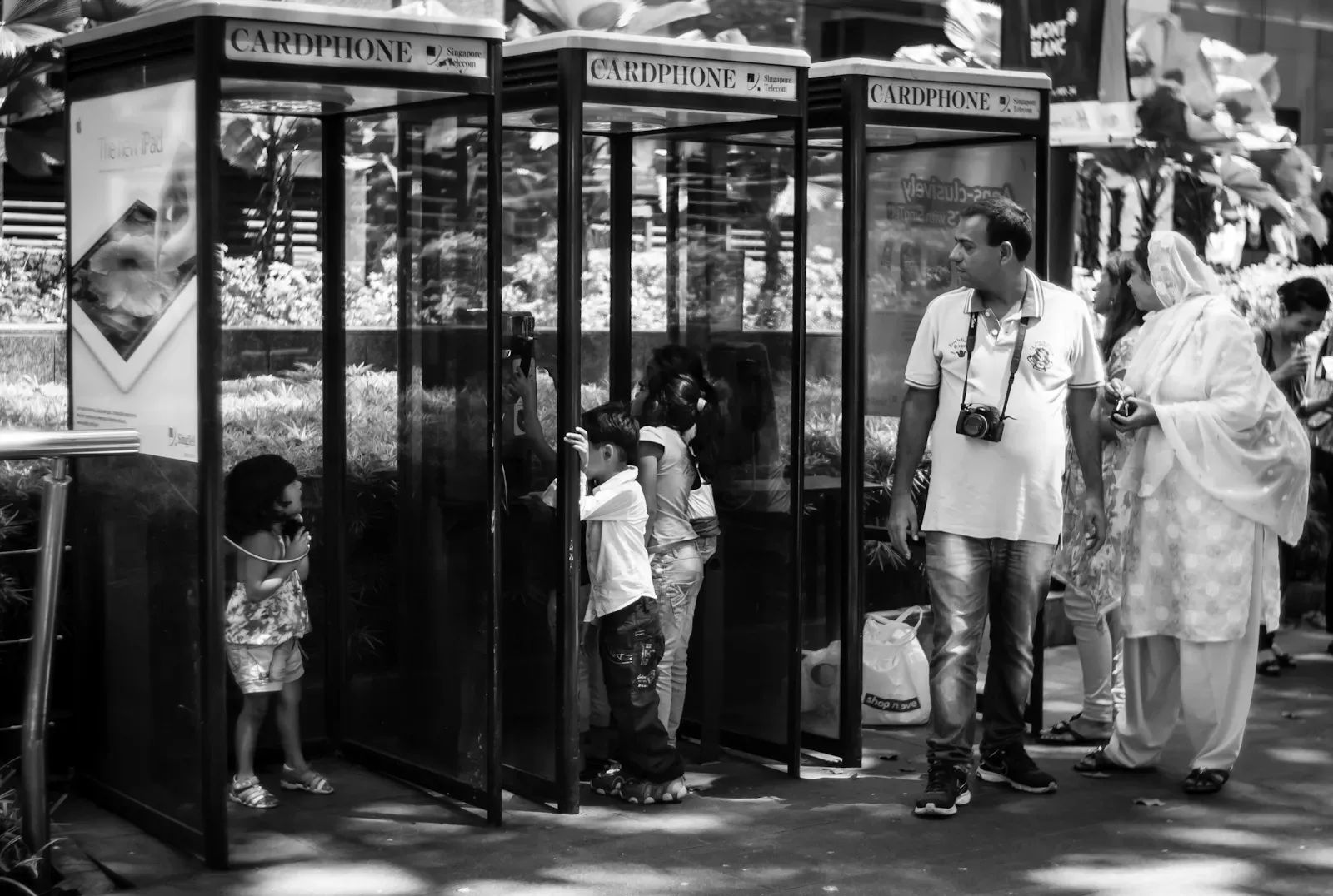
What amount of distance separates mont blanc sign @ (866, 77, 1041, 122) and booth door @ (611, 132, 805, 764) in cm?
47

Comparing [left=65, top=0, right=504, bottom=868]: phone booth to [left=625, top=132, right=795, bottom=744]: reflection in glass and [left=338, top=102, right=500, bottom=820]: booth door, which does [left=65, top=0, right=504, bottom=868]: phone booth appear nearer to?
[left=338, top=102, right=500, bottom=820]: booth door

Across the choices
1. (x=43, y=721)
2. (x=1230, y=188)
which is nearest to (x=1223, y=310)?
(x=43, y=721)

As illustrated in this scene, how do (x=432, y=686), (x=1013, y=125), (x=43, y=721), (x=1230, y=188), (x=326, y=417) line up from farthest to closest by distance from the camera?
(x=1230, y=188) → (x=1013, y=125) → (x=326, y=417) → (x=432, y=686) → (x=43, y=721)

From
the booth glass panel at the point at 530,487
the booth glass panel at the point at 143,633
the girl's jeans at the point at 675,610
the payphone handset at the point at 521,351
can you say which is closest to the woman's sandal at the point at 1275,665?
the girl's jeans at the point at 675,610

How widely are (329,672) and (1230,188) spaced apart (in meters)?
8.42

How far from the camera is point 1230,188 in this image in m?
12.3

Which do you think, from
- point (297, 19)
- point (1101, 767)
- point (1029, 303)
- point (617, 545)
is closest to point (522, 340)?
point (617, 545)

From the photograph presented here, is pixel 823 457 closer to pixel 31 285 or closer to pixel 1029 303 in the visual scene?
pixel 1029 303

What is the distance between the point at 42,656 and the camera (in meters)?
4.36

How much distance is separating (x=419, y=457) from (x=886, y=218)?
2309 millimetres

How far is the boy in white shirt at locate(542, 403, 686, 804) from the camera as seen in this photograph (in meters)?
5.61

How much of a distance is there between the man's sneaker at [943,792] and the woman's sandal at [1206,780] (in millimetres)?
830

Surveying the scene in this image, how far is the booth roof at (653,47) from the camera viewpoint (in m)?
5.26

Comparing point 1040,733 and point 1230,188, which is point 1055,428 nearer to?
point 1040,733
